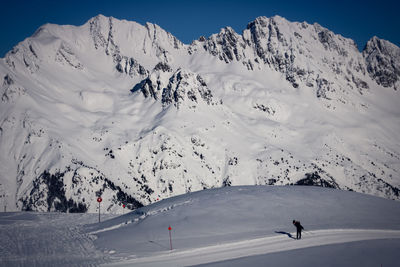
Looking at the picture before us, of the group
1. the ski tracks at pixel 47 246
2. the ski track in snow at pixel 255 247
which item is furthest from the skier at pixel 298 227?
the ski tracks at pixel 47 246

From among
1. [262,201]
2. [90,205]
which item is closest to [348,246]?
[262,201]

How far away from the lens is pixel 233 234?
114 ft

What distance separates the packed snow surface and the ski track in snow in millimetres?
82

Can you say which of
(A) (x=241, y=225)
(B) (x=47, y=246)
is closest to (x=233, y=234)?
(A) (x=241, y=225)

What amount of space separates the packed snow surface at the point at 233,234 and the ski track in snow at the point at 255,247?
0.27 ft

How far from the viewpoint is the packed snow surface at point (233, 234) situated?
2770 cm

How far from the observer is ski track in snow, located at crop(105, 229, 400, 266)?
2838cm

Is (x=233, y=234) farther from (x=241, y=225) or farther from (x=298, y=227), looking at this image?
(x=298, y=227)

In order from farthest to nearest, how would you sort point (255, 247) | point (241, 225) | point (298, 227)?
1. point (241, 225)
2. point (298, 227)
3. point (255, 247)

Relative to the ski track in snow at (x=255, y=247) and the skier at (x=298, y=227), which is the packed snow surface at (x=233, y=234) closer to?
the ski track in snow at (x=255, y=247)

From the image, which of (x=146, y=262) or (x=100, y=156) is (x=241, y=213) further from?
(x=100, y=156)

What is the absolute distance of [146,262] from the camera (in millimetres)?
29125

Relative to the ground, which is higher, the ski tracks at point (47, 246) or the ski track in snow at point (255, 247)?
the ski tracks at point (47, 246)

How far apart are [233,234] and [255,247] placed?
491 cm
